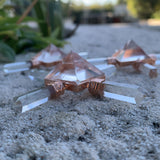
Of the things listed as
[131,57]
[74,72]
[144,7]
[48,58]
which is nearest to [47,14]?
[48,58]

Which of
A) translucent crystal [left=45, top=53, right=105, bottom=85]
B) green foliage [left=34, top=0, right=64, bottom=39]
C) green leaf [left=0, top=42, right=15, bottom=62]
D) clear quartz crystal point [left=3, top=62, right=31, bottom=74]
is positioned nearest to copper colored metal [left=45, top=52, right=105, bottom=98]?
translucent crystal [left=45, top=53, right=105, bottom=85]

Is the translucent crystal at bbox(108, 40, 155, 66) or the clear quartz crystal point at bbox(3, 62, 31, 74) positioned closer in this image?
the translucent crystal at bbox(108, 40, 155, 66)

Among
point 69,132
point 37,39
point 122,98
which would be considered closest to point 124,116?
point 122,98

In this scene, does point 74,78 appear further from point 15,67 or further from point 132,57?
point 15,67

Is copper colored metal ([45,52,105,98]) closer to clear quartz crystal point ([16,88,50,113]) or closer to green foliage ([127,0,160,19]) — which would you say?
clear quartz crystal point ([16,88,50,113])

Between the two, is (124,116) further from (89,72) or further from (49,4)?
(49,4)

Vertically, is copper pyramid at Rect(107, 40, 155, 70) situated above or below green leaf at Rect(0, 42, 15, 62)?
above

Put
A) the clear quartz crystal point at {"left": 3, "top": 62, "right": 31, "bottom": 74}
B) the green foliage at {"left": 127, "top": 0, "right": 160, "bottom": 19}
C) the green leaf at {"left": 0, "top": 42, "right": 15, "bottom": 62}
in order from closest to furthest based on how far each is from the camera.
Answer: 1. the clear quartz crystal point at {"left": 3, "top": 62, "right": 31, "bottom": 74}
2. the green leaf at {"left": 0, "top": 42, "right": 15, "bottom": 62}
3. the green foliage at {"left": 127, "top": 0, "right": 160, "bottom": 19}
